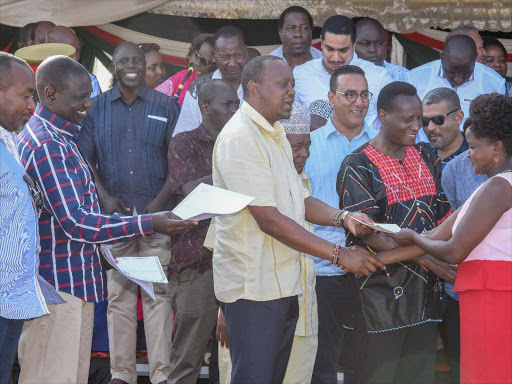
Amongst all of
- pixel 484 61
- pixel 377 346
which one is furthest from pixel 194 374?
pixel 484 61

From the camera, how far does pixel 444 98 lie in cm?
615

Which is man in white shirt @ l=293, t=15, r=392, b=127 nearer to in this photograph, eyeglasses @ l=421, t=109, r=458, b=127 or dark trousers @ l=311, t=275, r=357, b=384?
eyeglasses @ l=421, t=109, r=458, b=127

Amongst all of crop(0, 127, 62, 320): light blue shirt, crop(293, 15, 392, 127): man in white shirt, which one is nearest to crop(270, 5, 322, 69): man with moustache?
crop(293, 15, 392, 127): man in white shirt

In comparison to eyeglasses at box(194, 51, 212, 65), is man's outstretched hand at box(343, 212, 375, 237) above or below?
below

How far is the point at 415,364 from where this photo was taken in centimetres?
496

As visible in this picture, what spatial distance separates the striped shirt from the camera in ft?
14.2

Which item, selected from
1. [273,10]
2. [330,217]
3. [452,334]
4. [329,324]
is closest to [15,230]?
[330,217]

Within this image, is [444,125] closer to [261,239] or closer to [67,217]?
[261,239]

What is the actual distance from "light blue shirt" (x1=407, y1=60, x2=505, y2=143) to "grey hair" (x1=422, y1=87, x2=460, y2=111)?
723mm

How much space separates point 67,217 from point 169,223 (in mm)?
555

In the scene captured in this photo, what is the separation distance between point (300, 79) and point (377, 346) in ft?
9.10

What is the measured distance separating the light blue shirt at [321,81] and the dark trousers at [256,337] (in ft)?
9.08

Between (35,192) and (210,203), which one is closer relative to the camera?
(210,203)

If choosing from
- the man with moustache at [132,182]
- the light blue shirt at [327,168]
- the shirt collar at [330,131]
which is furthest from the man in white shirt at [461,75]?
the man with moustache at [132,182]
